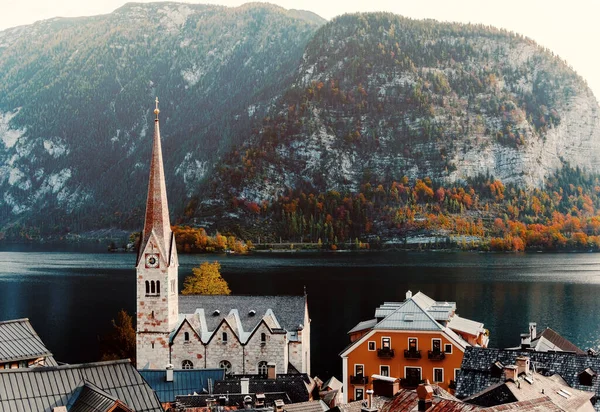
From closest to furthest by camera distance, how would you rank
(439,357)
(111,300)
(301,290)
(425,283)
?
(439,357)
(111,300)
(301,290)
(425,283)

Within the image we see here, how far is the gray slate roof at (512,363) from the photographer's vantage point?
137 feet

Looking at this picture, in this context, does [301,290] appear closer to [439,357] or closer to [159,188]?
[159,188]

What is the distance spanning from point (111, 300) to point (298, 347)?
256 ft

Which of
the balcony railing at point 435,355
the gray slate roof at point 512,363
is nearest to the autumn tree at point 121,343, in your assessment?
the balcony railing at point 435,355

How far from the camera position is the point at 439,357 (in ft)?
210

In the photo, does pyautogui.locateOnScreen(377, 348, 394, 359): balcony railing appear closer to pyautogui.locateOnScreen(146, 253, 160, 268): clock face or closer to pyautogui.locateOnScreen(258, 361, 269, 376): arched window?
pyautogui.locateOnScreen(258, 361, 269, 376): arched window

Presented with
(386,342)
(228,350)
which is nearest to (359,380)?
(386,342)

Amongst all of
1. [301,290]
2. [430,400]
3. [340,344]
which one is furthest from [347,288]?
[430,400]

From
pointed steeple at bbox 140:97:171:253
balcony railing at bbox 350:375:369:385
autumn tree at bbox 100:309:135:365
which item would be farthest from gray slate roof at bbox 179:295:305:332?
autumn tree at bbox 100:309:135:365

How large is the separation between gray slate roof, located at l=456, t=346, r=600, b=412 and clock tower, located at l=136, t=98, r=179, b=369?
3677cm

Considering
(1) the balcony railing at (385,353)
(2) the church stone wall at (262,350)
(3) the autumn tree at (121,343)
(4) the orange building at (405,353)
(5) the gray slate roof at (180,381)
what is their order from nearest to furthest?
(5) the gray slate roof at (180,381)
(4) the orange building at (405,353)
(1) the balcony railing at (385,353)
(2) the church stone wall at (262,350)
(3) the autumn tree at (121,343)

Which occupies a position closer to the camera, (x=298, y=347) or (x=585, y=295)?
(x=298, y=347)

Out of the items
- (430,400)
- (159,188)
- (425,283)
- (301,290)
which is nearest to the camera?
(430,400)

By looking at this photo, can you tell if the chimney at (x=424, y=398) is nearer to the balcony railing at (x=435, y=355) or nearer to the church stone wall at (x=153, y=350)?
the balcony railing at (x=435, y=355)
